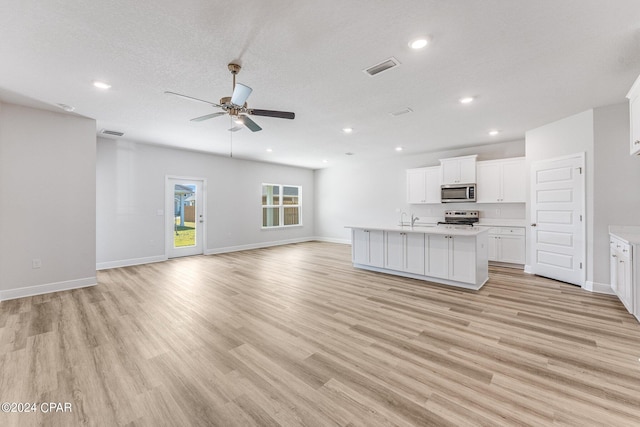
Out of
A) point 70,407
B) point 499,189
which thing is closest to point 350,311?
point 70,407

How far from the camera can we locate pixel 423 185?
6.92 m

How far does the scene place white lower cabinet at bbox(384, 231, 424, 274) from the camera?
4586mm

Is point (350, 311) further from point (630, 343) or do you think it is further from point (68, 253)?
point (68, 253)

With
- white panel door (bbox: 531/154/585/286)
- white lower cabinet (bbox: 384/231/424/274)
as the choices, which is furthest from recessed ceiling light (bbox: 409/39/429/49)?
white panel door (bbox: 531/154/585/286)

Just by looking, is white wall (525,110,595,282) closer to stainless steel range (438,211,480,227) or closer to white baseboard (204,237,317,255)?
stainless steel range (438,211,480,227)

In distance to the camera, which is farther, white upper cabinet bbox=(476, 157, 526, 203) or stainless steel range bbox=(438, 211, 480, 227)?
stainless steel range bbox=(438, 211, 480, 227)

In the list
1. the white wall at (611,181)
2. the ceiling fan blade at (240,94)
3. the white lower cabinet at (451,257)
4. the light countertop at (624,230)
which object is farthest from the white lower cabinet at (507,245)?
the ceiling fan blade at (240,94)

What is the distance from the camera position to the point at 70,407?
1723 millimetres

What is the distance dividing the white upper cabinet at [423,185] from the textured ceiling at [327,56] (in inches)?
91.6

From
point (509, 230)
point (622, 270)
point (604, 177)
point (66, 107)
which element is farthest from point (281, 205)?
point (622, 270)

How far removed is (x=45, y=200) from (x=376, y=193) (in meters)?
7.63

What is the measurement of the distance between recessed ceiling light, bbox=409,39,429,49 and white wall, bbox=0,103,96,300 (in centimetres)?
529

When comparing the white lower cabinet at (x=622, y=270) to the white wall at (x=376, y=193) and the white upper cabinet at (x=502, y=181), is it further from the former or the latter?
the white wall at (x=376, y=193)

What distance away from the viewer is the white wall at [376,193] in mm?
6109
